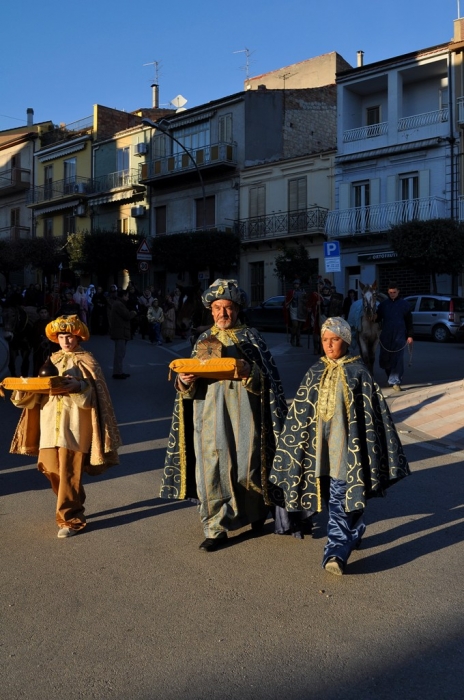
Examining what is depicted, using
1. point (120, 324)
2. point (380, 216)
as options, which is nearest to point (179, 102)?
point (380, 216)

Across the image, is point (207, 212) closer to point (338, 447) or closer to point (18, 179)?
point (18, 179)

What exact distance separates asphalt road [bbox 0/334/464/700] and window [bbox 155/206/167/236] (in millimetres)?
37997

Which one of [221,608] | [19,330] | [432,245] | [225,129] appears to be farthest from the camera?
[225,129]

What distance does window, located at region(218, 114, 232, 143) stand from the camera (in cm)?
4012

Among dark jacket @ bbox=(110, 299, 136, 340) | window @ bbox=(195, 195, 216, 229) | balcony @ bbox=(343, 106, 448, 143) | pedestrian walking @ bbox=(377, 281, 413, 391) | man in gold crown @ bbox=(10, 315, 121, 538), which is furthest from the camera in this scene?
window @ bbox=(195, 195, 216, 229)

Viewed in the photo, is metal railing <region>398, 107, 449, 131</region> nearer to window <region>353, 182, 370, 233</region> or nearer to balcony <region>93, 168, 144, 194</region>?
window <region>353, 182, 370, 233</region>

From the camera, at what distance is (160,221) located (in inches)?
1747

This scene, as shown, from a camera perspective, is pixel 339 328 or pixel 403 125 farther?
pixel 403 125

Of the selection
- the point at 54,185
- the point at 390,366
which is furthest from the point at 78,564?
the point at 54,185

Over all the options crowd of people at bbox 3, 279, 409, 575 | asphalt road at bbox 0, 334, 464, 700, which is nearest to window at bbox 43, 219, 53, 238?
asphalt road at bbox 0, 334, 464, 700

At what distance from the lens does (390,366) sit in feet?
45.4

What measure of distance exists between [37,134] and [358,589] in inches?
2046

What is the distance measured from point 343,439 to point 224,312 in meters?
1.19

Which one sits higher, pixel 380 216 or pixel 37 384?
pixel 380 216
